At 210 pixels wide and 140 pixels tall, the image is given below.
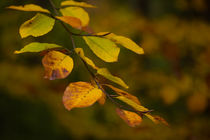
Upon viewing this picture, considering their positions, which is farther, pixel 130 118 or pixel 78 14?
pixel 78 14

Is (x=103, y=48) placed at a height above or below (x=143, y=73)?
above

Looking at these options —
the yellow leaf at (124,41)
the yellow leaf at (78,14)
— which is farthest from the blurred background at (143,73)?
the yellow leaf at (124,41)

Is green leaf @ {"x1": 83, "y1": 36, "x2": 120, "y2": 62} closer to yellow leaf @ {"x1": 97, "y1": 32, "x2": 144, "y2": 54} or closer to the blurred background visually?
yellow leaf @ {"x1": 97, "y1": 32, "x2": 144, "y2": 54}

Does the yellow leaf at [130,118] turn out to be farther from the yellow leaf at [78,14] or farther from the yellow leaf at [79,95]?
the yellow leaf at [78,14]

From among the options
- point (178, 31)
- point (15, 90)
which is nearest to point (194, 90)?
point (178, 31)

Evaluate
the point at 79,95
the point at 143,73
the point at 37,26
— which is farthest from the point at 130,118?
the point at 143,73

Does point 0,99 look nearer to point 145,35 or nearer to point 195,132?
point 145,35

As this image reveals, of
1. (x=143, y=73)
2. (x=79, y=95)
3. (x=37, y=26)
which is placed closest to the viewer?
(x=79, y=95)

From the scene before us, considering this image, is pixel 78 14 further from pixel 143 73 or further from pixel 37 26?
pixel 143 73
